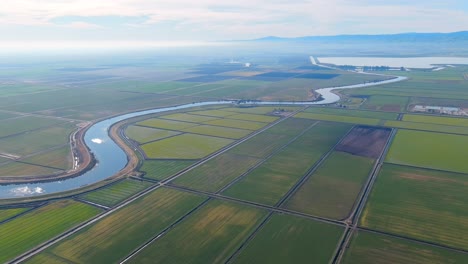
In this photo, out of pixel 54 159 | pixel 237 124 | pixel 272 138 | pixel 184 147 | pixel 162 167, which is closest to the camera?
pixel 162 167

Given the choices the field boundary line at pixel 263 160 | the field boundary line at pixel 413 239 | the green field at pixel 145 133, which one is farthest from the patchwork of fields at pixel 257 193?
the green field at pixel 145 133

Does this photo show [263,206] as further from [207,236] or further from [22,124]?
[22,124]

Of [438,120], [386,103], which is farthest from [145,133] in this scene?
[386,103]

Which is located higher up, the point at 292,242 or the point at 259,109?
the point at 259,109

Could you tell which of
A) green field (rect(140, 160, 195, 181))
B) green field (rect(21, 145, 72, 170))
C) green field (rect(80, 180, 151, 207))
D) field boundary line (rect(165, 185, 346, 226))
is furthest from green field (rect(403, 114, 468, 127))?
green field (rect(21, 145, 72, 170))

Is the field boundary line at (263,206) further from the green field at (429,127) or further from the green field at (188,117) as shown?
the green field at (429,127)

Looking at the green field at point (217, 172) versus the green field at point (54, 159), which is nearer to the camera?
the green field at point (217, 172)
